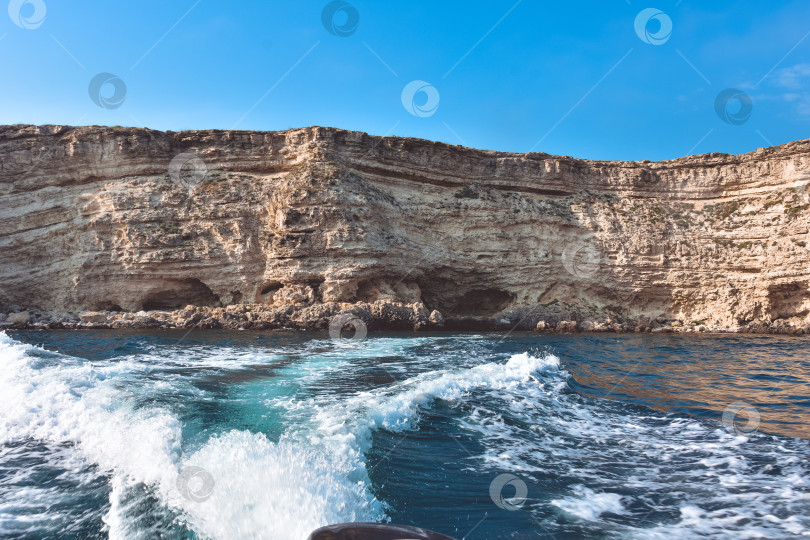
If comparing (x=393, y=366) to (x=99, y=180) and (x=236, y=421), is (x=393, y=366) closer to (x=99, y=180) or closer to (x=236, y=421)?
(x=236, y=421)

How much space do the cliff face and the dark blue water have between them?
14818 millimetres

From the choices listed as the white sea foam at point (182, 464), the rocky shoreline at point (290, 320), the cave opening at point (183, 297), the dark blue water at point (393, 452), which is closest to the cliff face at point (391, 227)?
the cave opening at point (183, 297)

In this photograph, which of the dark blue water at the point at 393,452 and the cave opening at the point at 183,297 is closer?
the dark blue water at the point at 393,452

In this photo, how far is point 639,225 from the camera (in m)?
30.3

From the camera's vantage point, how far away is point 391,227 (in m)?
27.4

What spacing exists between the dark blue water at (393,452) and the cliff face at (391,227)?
14818mm

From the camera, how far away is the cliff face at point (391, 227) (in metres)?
25.1

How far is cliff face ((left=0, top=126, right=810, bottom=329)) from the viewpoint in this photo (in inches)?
987

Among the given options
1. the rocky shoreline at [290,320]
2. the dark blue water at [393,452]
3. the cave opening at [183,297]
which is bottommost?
the dark blue water at [393,452]

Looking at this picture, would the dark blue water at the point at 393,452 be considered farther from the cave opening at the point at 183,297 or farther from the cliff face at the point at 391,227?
the cave opening at the point at 183,297

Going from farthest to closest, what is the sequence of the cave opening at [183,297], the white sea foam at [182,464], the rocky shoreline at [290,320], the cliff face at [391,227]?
1. the cave opening at [183,297]
2. the cliff face at [391,227]
3. the rocky shoreline at [290,320]
4. the white sea foam at [182,464]

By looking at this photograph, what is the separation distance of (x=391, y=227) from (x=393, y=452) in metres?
22.3

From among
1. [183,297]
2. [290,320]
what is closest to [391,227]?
[290,320]

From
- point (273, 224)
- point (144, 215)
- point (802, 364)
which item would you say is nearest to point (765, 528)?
point (802, 364)
